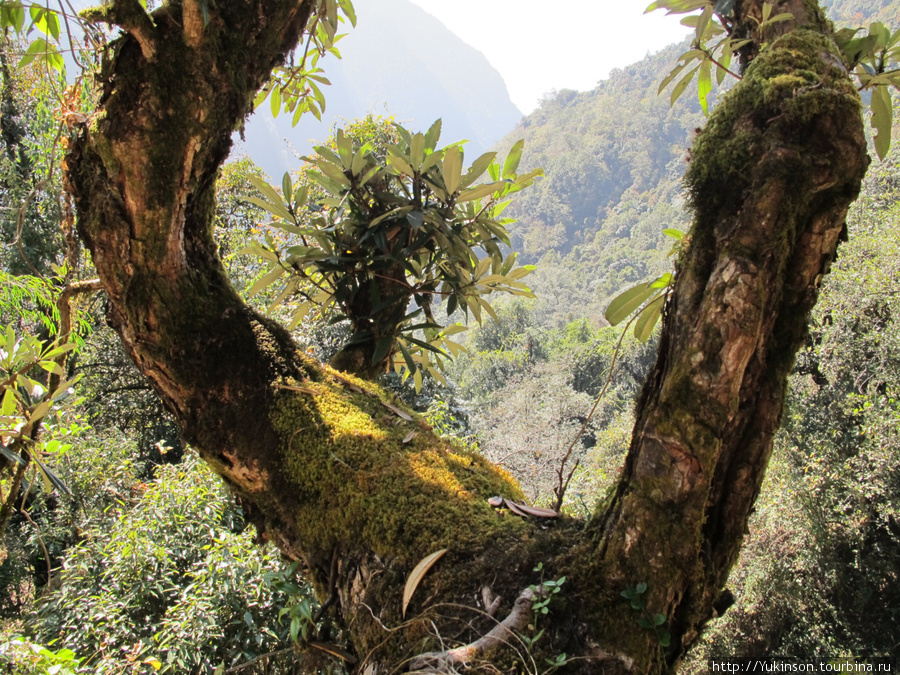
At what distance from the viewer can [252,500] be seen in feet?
3.59

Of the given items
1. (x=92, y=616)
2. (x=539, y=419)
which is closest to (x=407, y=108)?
(x=539, y=419)

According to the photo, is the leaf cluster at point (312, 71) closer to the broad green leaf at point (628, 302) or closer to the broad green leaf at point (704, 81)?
the broad green leaf at point (704, 81)

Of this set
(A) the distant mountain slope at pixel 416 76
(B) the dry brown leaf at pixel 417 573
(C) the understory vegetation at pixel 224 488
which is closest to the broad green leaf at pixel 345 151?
(C) the understory vegetation at pixel 224 488

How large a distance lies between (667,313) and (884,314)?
7277 mm

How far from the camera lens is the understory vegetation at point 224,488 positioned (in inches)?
57.7

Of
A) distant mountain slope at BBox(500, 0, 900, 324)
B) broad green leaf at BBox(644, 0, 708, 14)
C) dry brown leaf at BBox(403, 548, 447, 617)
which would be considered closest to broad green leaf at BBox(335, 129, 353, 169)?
broad green leaf at BBox(644, 0, 708, 14)

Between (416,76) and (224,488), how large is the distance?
13951 centimetres

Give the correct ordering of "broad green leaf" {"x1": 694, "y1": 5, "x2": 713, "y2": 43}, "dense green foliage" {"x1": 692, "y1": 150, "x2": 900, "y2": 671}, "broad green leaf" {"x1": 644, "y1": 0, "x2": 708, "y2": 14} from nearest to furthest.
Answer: "broad green leaf" {"x1": 694, "y1": 5, "x2": 713, "y2": 43} < "broad green leaf" {"x1": 644, "y1": 0, "x2": 708, "y2": 14} < "dense green foliage" {"x1": 692, "y1": 150, "x2": 900, "y2": 671}

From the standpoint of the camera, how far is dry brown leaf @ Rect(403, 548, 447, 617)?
2.62 feet

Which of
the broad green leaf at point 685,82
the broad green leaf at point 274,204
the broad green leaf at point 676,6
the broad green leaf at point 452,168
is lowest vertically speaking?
the broad green leaf at point 452,168

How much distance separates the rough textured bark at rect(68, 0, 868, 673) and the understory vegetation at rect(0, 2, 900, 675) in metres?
0.13

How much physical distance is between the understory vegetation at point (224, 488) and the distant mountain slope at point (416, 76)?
103255 millimetres

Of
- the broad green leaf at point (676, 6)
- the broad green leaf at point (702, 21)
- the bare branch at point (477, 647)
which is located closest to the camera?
the bare branch at point (477, 647)

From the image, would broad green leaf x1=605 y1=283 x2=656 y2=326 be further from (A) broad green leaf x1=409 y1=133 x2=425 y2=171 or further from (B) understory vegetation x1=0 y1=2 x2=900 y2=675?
(A) broad green leaf x1=409 y1=133 x2=425 y2=171
